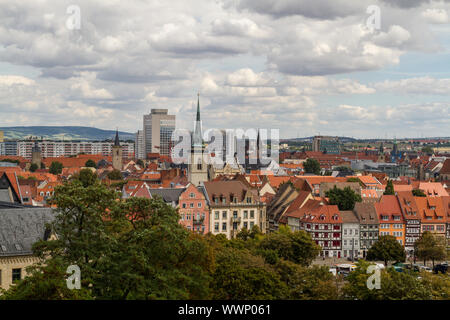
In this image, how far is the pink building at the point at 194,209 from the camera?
85525 mm

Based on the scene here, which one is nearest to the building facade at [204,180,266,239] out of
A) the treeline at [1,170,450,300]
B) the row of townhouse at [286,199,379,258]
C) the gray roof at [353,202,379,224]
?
the row of townhouse at [286,199,379,258]

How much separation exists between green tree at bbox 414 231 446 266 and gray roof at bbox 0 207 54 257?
2222 inches

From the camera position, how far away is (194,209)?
283 ft

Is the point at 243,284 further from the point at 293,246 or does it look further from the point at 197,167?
the point at 197,167

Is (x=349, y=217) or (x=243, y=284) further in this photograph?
(x=349, y=217)

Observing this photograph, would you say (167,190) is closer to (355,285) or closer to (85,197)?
(355,285)

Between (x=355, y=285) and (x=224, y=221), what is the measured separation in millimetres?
44747

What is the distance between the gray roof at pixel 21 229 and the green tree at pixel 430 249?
2222 inches

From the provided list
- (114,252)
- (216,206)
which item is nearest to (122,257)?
(114,252)

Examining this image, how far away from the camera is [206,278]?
30.8m

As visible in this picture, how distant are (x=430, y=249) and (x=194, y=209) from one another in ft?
104

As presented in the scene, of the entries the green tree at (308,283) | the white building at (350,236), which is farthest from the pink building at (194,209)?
the green tree at (308,283)

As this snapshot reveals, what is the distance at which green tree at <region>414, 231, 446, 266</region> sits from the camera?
274ft
